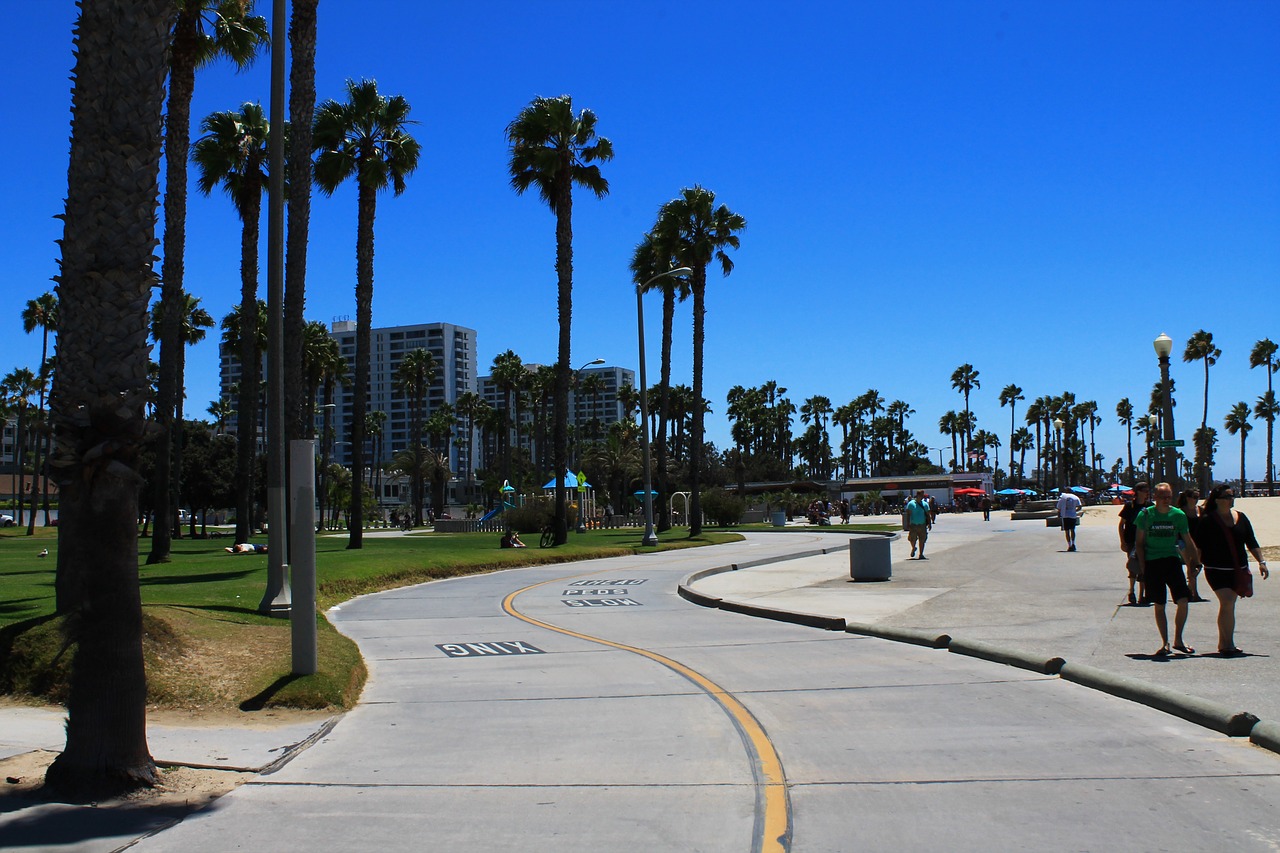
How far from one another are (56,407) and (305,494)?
151 inches

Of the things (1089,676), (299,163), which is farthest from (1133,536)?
(299,163)

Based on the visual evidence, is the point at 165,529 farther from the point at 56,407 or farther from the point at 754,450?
the point at 754,450

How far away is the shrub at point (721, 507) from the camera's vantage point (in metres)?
63.3

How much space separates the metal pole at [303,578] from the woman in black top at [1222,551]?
28.1ft

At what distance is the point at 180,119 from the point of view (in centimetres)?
2389

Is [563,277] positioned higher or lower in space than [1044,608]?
higher

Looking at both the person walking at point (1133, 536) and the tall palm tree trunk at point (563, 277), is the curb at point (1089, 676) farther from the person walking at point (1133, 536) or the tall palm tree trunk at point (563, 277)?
the tall palm tree trunk at point (563, 277)

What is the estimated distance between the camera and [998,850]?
5379 millimetres

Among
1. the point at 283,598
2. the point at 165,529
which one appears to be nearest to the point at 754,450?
the point at 165,529

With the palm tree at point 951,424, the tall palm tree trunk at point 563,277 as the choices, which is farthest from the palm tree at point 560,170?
the palm tree at point 951,424

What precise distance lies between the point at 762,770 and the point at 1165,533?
612 cm

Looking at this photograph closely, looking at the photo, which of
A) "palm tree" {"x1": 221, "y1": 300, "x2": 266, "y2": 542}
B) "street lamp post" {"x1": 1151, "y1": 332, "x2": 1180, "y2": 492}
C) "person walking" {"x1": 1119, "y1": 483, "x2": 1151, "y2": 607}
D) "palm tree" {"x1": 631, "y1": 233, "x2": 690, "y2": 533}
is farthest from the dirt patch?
"palm tree" {"x1": 631, "y1": 233, "x2": 690, "y2": 533}

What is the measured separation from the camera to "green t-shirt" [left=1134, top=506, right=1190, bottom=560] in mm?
11000

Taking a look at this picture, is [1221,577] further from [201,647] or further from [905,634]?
[201,647]
